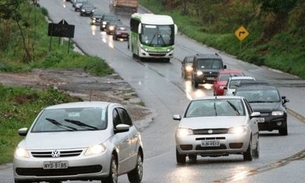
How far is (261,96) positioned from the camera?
33.6 metres

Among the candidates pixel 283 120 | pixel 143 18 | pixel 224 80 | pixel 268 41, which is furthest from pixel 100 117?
pixel 268 41

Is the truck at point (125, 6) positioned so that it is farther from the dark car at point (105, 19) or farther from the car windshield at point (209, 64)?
the car windshield at point (209, 64)

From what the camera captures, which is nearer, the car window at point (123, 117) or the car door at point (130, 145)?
the car door at point (130, 145)

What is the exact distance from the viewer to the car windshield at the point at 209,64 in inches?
2389

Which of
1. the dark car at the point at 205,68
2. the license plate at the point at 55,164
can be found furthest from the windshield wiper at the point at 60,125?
the dark car at the point at 205,68

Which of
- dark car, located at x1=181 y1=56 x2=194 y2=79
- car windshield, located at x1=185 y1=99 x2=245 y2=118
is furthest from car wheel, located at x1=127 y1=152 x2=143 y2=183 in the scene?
dark car, located at x1=181 y1=56 x2=194 y2=79

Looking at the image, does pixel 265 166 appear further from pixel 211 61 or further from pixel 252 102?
pixel 211 61

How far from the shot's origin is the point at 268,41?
266ft

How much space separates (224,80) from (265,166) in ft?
103

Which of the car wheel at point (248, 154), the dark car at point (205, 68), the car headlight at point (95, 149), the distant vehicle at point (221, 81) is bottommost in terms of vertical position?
the dark car at point (205, 68)

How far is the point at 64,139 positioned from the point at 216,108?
760cm

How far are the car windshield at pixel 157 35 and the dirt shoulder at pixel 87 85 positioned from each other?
28.9ft

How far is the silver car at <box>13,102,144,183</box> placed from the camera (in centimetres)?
1648

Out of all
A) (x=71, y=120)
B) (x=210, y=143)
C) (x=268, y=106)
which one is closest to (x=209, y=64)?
(x=268, y=106)
